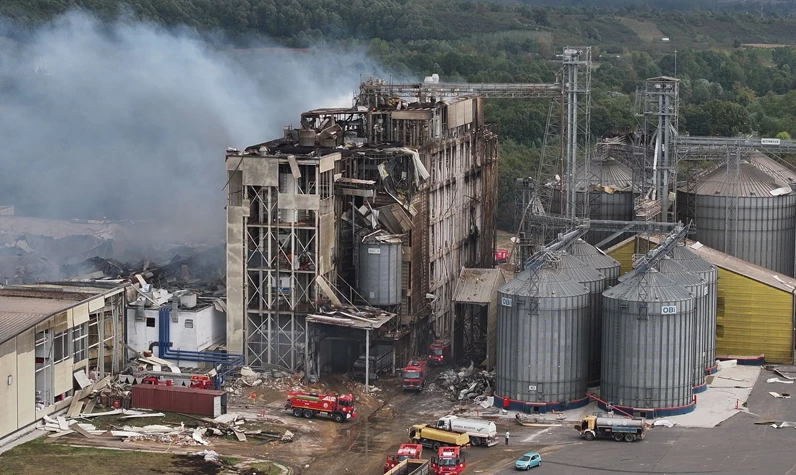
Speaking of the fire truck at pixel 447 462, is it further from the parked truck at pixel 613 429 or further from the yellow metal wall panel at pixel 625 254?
the yellow metal wall panel at pixel 625 254

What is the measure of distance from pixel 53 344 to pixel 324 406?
1525 cm

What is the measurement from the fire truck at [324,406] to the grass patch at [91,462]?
9.60m

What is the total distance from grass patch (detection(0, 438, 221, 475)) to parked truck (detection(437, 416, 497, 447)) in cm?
1253

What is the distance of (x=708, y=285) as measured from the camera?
9588 cm

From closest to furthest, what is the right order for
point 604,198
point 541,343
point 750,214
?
1. point 541,343
2. point 604,198
3. point 750,214

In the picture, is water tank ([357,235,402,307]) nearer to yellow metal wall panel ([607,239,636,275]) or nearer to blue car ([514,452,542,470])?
yellow metal wall panel ([607,239,636,275])

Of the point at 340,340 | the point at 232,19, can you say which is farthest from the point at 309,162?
the point at 232,19

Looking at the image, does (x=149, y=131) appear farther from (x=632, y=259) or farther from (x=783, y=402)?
(x=783, y=402)

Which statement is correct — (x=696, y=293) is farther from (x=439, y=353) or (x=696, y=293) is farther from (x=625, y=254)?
(x=439, y=353)

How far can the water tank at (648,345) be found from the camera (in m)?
86.9

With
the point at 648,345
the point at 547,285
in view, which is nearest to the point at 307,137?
the point at 547,285

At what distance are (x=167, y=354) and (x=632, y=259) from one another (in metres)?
30.3

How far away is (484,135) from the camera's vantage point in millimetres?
119875

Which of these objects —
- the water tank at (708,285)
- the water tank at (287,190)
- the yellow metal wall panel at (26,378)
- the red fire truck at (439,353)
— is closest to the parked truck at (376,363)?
the red fire truck at (439,353)
